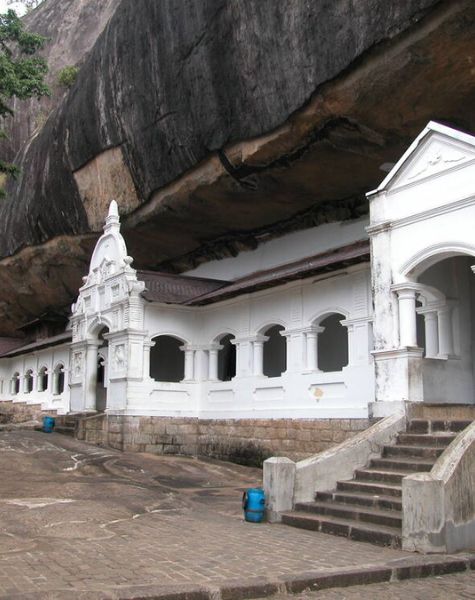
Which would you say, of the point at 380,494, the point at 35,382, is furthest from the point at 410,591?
the point at 35,382

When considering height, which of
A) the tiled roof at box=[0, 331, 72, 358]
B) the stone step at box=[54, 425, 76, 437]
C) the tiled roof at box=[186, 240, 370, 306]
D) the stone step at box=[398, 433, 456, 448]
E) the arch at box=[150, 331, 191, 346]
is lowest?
the stone step at box=[54, 425, 76, 437]

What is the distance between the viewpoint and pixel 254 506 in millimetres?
9141

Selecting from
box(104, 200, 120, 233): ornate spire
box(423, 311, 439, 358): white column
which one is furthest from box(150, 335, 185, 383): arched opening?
box(423, 311, 439, 358): white column

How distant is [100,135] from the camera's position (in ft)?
70.5

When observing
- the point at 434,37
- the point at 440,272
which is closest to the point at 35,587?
the point at 440,272

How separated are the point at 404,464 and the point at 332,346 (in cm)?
998

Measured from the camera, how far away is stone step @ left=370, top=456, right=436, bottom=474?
29.6 feet

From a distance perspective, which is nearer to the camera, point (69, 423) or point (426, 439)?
point (426, 439)

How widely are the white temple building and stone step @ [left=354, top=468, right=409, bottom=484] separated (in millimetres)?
1419

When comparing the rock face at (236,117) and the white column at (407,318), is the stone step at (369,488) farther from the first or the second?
the rock face at (236,117)

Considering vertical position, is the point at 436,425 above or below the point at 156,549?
above

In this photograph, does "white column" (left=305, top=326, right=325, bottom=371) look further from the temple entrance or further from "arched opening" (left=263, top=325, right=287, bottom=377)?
"arched opening" (left=263, top=325, right=287, bottom=377)

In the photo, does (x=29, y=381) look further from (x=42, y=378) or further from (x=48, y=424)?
(x=48, y=424)

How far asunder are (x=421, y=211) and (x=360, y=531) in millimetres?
5184
